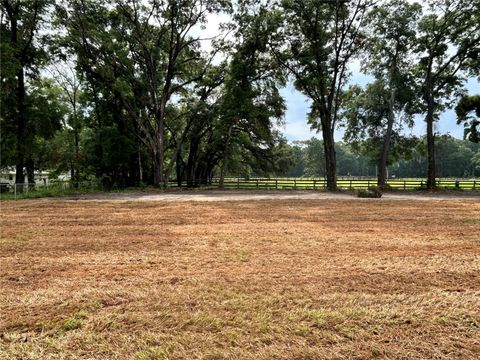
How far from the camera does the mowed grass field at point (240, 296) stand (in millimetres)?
2451

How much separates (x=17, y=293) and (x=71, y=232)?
3.77 metres

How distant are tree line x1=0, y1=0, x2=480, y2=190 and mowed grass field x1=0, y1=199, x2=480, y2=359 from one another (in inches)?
736

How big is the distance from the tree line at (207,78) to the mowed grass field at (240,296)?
61.4 ft

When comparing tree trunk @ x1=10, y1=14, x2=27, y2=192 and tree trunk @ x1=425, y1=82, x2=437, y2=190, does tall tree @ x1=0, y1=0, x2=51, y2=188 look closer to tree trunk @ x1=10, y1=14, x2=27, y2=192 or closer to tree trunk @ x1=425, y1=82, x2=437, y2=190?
tree trunk @ x1=10, y1=14, x2=27, y2=192

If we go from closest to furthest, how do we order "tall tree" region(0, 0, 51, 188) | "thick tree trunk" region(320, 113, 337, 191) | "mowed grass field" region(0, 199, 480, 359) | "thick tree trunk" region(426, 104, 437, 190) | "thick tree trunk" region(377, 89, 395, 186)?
"mowed grass field" region(0, 199, 480, 359) → "tall tree" region(0, 0, 51, 188) → "thick tree trunk" region(426, 104, 437, 190) → "thick tree trunk" region(320, 113, 337, 191) → "thick tree trunk" region(377, 89, 395, 186)

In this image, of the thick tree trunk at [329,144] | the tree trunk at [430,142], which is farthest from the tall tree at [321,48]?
the tree trunk at [430,142]

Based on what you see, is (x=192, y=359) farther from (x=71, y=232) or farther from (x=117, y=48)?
(x=117, y=48)

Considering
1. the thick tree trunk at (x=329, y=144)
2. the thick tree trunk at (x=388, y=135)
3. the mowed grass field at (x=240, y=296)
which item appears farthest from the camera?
the thick tree trunk at (x=388, y=135)

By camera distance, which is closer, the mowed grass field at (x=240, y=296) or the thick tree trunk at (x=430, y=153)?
the mowed grass field at (x=240, y=296)

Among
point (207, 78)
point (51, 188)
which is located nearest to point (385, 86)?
point (207, 78)

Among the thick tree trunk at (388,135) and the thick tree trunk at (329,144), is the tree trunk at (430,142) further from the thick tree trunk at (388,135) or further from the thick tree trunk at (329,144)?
the thick tree trunk at (329,144)

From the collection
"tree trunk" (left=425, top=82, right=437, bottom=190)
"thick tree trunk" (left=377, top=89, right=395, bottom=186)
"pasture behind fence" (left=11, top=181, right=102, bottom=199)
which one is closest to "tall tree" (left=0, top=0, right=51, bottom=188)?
"pasture behind fence" (left=11, top=181, right=102, bottom=199)

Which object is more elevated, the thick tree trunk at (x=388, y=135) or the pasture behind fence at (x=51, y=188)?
the thick tree trunk at (x=388, y=135)

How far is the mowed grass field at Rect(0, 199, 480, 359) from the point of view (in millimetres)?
2451
